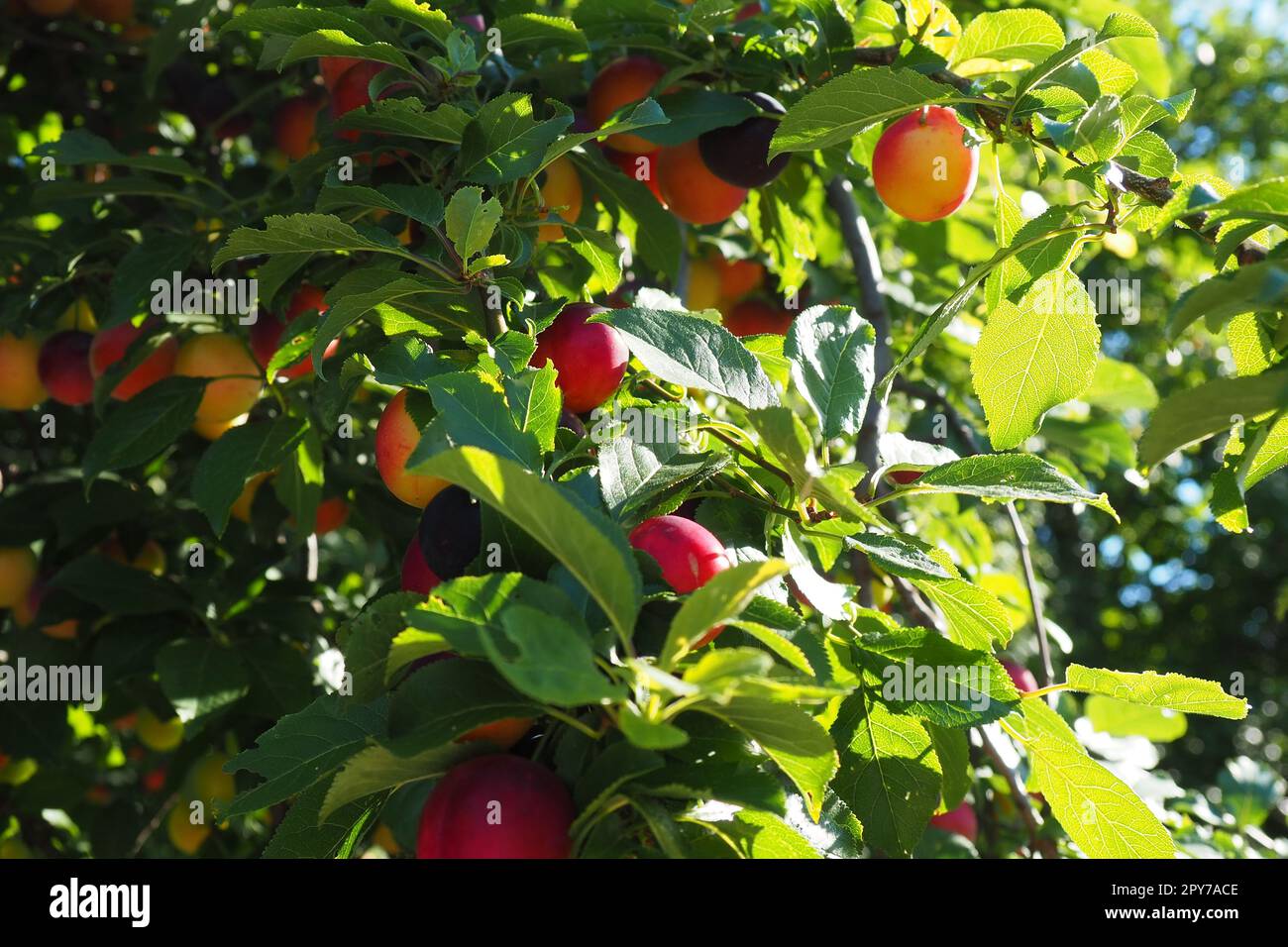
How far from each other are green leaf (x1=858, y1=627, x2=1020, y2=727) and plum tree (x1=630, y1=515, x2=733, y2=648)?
0.50 feet

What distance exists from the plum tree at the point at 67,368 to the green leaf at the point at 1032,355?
4.11 feet

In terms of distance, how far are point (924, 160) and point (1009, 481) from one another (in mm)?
476

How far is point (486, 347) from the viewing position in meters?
0.90

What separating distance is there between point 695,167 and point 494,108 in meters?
0.42

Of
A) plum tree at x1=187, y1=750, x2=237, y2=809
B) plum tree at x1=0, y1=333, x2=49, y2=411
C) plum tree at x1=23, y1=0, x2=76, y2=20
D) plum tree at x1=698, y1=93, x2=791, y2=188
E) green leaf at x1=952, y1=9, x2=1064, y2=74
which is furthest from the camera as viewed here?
plum tree at x1=23, y1=0, x2=76, y2=20

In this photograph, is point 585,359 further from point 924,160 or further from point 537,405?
point 924,160

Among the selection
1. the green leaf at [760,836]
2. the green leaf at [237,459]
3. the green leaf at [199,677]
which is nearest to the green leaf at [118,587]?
the green leaf at [199,677]

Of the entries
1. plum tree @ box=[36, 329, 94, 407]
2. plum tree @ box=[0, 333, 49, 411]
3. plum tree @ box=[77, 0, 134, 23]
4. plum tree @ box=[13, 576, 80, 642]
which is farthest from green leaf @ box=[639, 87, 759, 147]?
plum tree @ box=[77, 0, 134, 23]

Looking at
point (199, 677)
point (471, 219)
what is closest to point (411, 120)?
point (471, 219)

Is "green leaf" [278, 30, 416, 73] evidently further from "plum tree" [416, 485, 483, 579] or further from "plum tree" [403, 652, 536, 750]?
"plum tree" [403, 652, 536, 750]

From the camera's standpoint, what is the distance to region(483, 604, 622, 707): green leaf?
0.52 m

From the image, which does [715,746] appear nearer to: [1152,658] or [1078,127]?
[1078,127]

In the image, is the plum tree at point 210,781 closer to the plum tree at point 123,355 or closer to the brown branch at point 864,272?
the plum tree at point 123,355
